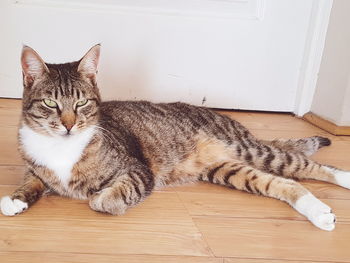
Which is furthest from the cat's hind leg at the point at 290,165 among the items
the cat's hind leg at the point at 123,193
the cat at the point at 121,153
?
the cat's hind leg at the point at 123,193

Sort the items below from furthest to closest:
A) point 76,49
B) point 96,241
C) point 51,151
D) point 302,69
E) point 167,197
A: point 302,69
point 76,49
point 167,197
point 51,151
point 96,241

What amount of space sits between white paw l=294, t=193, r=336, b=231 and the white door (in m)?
1.02

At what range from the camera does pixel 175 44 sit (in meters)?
2.00

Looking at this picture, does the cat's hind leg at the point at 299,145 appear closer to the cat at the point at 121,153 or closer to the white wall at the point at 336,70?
the cat at the point at 121,153

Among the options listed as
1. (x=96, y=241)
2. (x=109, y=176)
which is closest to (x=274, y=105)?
(x=109, y=176)

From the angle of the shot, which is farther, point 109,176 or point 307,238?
point 109,176

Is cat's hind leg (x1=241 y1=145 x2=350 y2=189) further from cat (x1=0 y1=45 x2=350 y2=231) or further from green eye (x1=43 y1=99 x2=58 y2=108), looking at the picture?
green eye (x1=43 y1=99 x2=58 y2=108)

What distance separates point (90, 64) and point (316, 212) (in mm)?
813

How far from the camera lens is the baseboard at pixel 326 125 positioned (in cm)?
195

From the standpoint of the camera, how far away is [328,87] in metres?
2.02

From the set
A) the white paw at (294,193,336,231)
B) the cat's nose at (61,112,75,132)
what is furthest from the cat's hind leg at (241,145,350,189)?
the cat's nose at (61,112,75,132)

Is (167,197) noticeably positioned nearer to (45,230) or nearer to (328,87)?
(45,230)

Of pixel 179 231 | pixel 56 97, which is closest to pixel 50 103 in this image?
pixel 56 97

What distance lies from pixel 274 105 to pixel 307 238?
3.98ft
